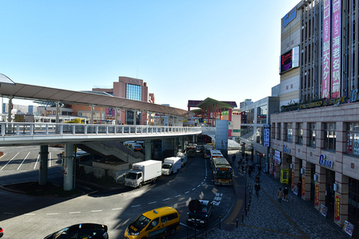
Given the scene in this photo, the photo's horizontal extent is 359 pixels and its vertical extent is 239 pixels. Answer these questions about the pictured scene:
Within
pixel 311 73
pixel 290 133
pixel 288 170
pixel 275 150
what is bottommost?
pixel 288 170

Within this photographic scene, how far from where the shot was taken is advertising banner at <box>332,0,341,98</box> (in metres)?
23.5

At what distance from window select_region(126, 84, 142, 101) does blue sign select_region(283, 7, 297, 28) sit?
84.6 m

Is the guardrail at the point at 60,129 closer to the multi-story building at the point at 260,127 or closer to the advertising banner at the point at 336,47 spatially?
the multi-story building at the point at 260,127

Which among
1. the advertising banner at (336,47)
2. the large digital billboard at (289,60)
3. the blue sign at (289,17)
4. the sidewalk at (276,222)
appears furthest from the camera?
the blue sign at (289,17)

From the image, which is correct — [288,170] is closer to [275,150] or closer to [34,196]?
[275,150]

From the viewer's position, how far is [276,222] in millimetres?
15508

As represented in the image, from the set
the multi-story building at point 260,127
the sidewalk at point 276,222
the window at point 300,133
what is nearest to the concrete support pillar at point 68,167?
the sidewalk at point 276,222

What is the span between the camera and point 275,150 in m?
31.0

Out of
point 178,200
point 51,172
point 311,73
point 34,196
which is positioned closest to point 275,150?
point 311,73

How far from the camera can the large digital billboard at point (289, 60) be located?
110 ft

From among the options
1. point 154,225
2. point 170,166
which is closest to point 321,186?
point 154,225

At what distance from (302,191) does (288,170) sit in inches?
238

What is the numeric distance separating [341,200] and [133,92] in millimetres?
104686

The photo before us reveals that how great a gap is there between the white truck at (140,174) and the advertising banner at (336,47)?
78.1 feet
